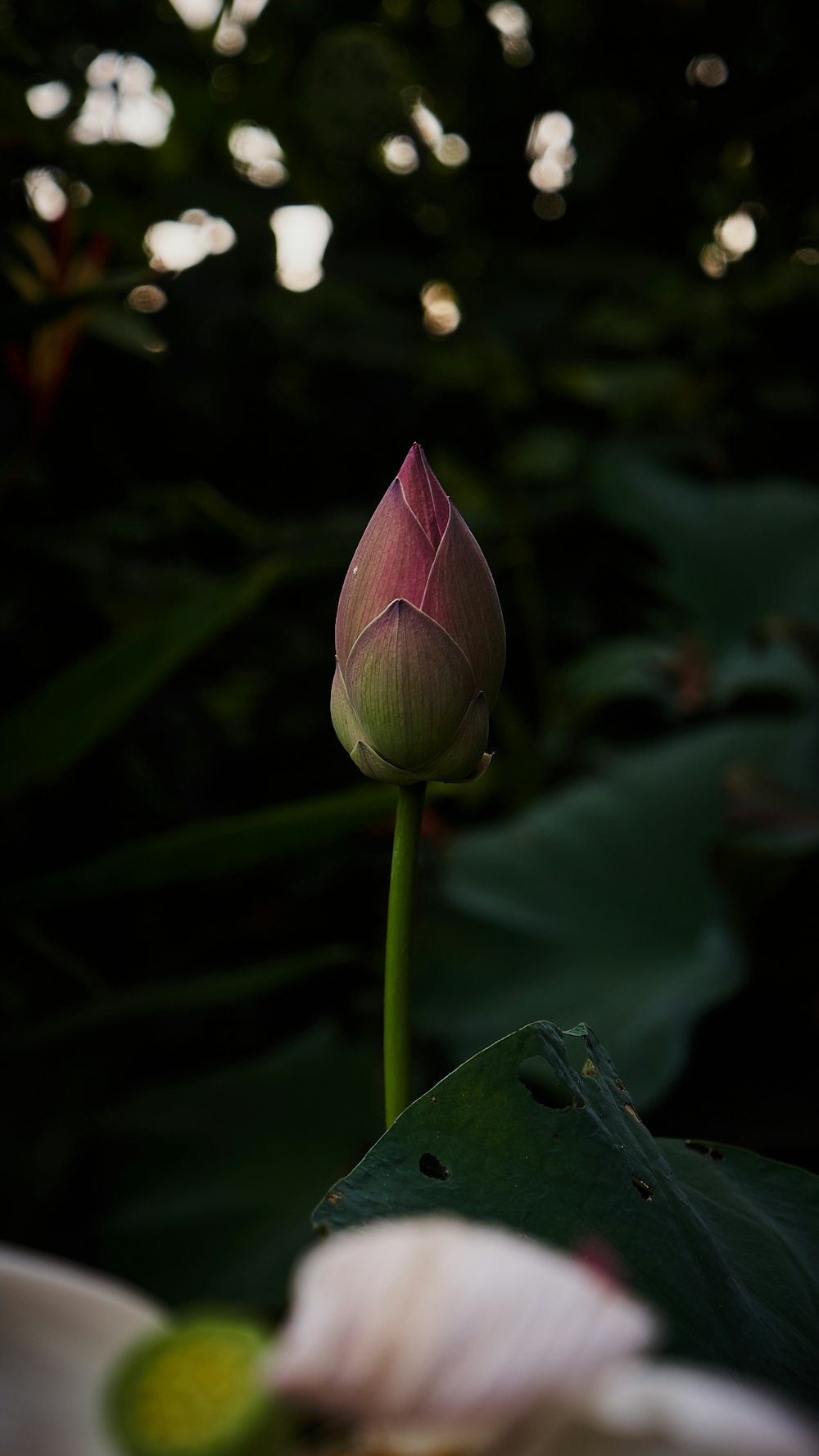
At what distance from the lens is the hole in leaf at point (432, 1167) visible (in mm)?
303

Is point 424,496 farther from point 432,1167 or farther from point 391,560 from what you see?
point 432,1167

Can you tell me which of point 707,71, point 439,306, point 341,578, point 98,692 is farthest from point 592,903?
point 707,71

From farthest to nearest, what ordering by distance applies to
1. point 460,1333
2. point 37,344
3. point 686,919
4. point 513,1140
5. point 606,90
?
1. point 606,90
2. point 686,919
3. point 37,344
4. point 513,1140
5. point 460,1333

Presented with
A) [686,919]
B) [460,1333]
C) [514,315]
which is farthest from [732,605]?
[460,1333]

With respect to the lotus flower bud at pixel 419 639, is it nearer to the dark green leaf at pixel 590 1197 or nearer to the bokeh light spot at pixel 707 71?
the dark green leaf at pixel 590 1197

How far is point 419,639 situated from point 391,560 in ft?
0.07

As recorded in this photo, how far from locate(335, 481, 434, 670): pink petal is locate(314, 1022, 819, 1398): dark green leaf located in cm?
13

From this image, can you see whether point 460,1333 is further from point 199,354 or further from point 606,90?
point 606,90

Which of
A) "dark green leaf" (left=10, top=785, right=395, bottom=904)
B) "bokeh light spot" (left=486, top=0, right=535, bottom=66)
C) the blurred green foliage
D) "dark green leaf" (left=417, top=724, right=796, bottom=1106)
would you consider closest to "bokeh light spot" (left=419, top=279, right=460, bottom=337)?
the blurred green foliage

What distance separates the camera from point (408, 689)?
32 centimetres

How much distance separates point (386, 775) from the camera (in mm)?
332

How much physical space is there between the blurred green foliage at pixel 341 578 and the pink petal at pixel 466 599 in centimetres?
45

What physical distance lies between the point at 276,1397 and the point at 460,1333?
23 mm

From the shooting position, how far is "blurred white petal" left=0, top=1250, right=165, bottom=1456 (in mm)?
137
